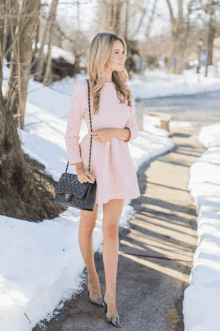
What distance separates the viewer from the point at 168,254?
176 inches

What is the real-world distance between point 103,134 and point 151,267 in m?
1.75

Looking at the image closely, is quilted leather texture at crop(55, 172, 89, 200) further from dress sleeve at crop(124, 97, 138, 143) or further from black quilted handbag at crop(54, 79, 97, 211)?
dress sleeve at crop(124, 97, 138, 143)

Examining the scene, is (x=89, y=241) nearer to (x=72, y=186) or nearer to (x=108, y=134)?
(x=72, y=186)

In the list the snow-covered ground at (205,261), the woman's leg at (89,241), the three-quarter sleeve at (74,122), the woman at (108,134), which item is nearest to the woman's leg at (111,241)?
the woman at (108,134)

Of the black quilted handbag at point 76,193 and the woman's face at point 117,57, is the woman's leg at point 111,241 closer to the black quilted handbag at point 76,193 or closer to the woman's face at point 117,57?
the black quilted handbag at point 76,193

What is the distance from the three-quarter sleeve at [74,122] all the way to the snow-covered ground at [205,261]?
1292 mm

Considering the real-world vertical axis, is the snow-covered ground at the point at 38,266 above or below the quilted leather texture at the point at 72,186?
below

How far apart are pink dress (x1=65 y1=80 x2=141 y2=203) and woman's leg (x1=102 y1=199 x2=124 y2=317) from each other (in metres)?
0.08

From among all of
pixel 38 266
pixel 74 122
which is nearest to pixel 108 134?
pixel 74 122

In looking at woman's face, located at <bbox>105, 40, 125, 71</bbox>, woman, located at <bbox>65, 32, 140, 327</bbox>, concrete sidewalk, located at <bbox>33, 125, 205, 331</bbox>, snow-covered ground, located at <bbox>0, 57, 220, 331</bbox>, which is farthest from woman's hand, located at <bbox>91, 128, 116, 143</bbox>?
concrete sidewalk, located at <bbox>33, 125, 205, 331</bbox>

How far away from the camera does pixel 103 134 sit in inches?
112

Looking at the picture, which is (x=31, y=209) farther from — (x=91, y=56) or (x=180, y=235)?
(x=91, y=56)

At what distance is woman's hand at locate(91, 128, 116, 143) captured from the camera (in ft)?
9.37

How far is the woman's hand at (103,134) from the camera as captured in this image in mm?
2857
